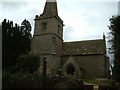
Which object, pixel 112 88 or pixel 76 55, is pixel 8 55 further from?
pixel 112 88

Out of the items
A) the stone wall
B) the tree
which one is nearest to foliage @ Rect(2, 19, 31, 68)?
the stone wall

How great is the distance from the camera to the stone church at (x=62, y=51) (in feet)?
123

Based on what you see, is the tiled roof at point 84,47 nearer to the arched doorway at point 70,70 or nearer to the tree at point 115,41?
the arched doorway at point 70,70

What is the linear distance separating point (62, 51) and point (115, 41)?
20.2 meters

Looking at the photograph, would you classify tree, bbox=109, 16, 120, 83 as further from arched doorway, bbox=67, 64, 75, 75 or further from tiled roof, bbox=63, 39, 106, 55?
arched doorway, bbox=67, 64, 75, 75

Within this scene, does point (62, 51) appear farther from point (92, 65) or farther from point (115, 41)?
point (115, 41)

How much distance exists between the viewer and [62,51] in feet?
138

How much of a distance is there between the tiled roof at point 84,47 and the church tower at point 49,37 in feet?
5.67

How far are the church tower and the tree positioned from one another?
1504 cm

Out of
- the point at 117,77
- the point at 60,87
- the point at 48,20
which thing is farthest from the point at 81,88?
the point at 48,20

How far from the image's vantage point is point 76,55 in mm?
39906

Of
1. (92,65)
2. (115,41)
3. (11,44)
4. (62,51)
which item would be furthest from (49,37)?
(115,41)

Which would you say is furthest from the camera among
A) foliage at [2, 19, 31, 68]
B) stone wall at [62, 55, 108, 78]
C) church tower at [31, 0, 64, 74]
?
church tower at [31, 0, 64, 74]

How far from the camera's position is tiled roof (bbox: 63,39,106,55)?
3912 centimetres
